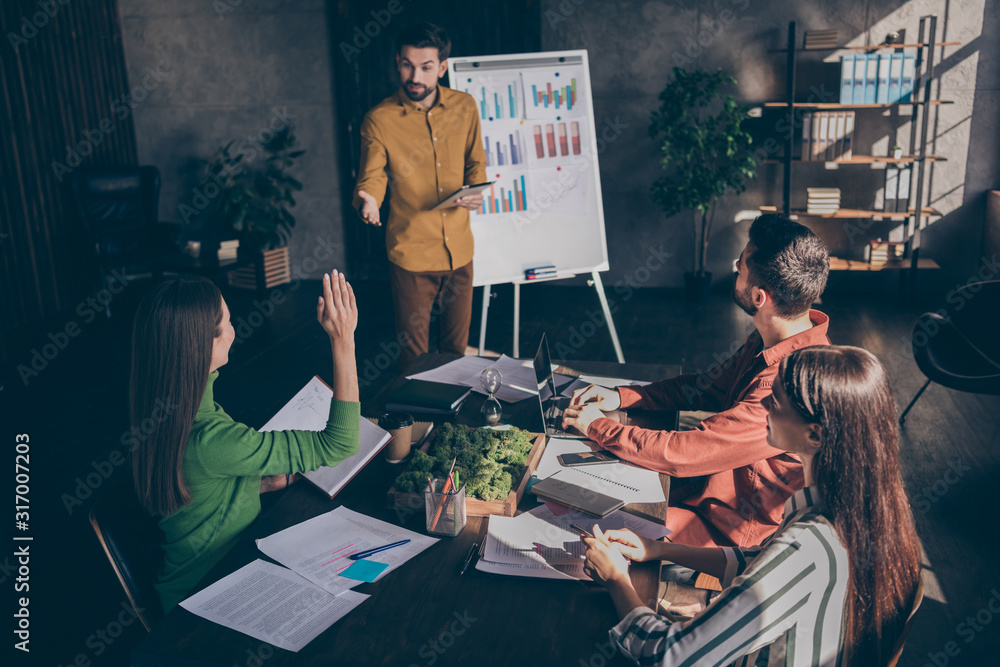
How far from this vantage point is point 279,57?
21.2ft

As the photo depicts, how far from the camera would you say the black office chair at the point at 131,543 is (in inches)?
55.9

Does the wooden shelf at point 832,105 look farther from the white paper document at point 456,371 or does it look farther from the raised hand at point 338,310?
the raised hand at point 338,310

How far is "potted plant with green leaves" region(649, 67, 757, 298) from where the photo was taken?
5496 mm

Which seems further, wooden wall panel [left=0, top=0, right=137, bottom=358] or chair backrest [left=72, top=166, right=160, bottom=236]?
chair backrest [left=72, top=166, right=160, bottom=236]

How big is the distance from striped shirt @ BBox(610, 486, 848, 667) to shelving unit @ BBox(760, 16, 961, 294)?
499 cm

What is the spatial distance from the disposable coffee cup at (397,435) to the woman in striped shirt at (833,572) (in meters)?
0.80

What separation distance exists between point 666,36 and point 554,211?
8.76 ft

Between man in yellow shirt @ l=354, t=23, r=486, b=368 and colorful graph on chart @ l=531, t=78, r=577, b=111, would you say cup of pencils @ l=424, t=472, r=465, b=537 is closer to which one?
man in yellow shirt @ l=354, t=23, r=486, b=368

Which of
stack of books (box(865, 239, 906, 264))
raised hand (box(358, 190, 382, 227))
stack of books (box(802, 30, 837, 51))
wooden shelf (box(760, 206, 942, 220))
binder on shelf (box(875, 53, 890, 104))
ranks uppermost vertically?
stack of books (box(802, 30, 837, 51))

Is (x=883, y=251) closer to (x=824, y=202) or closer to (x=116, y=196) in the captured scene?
(x=824, y=202)

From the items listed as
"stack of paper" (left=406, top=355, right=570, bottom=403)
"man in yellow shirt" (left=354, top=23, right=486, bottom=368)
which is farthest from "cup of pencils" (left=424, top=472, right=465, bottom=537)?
"man in yellow shirt" (left=354, top=23, right=486, bottom=368)

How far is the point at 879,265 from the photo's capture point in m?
5.70

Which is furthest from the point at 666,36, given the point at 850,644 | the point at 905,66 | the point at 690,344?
the point at 850,644

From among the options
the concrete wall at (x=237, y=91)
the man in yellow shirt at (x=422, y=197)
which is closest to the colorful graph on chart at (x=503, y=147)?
the man in yellow shirt at (x=422, y=197)
